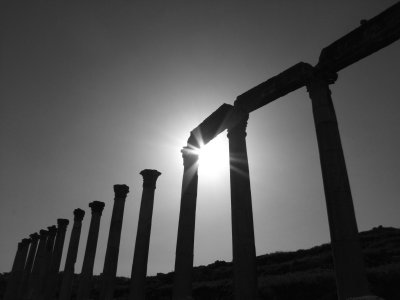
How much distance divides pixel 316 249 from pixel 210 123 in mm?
36917

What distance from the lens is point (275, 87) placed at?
57.0 feet

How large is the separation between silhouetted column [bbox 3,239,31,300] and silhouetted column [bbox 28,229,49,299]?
657 centimetres

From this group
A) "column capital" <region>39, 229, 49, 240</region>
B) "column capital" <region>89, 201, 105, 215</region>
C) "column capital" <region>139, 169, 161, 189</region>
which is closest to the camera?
"column capital" <region>139, 169, 161, 189</region>

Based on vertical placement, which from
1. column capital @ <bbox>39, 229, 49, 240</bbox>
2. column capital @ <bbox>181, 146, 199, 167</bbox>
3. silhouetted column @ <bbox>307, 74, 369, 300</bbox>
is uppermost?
column capital @ <bbox>39, 229, 49, 240</bbox>

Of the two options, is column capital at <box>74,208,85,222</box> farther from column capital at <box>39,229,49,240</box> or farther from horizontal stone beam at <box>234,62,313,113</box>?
horizontal stone beam at <box>234,62,313,113</box>

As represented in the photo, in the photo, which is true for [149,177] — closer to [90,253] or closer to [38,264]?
[90,253]

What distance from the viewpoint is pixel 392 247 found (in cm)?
4009

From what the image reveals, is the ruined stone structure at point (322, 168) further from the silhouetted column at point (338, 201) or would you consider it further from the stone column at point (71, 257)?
the stone column at point (71, 257)

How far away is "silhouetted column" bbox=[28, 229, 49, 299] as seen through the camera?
138ft

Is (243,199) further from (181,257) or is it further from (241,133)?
(181,257)

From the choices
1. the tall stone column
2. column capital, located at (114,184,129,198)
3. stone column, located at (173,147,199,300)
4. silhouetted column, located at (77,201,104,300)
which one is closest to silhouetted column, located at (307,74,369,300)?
stone column, located at (173,147,199,300)

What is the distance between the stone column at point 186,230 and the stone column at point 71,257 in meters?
19.7

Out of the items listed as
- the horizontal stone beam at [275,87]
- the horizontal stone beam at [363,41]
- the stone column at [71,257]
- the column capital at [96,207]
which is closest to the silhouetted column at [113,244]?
the column capital at [96,207]

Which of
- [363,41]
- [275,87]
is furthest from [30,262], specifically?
[363,41]
